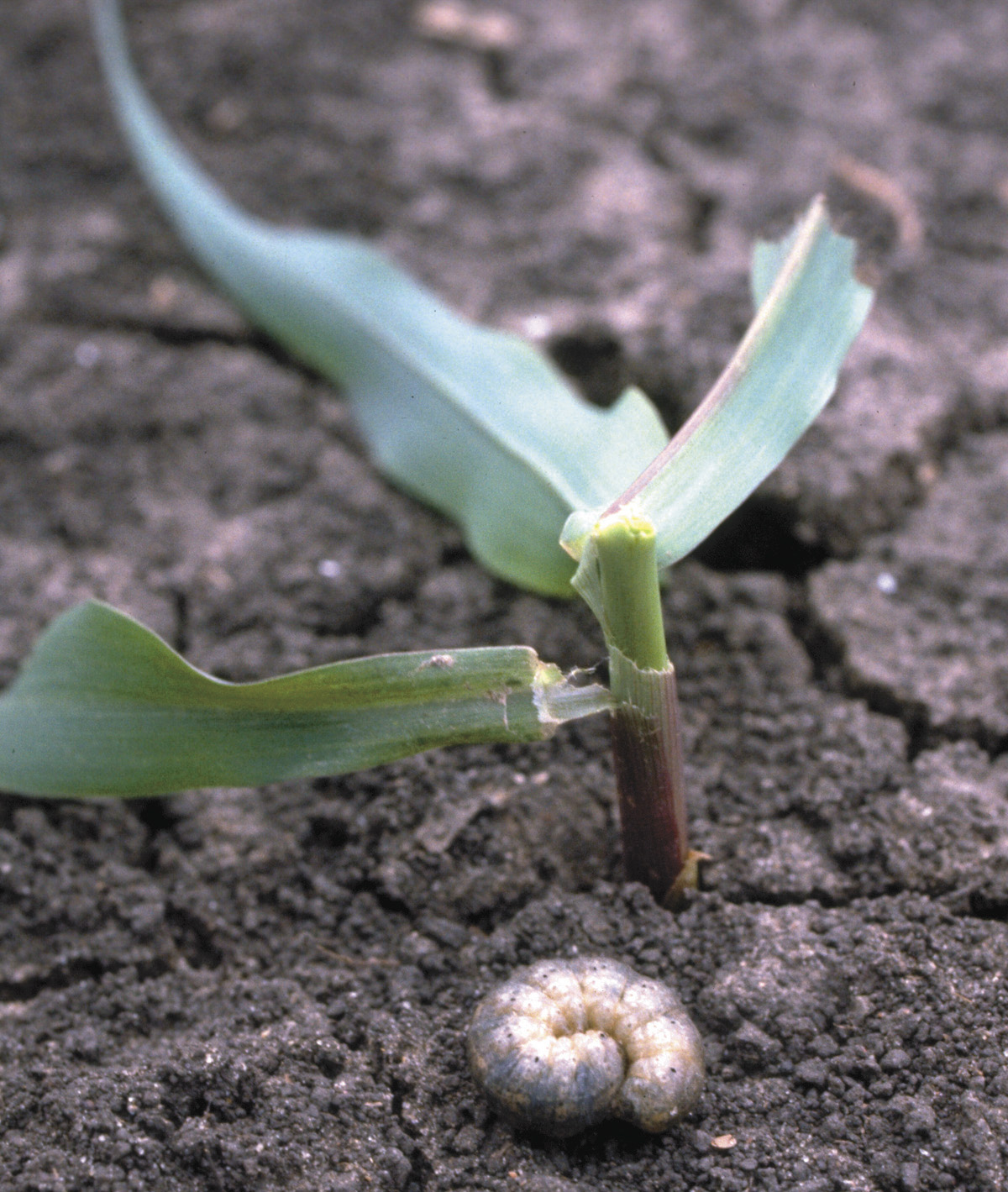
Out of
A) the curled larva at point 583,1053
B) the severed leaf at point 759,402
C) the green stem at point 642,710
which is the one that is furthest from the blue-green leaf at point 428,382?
the curled larva at point 583,1053

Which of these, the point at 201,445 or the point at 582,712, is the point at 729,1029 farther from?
the point at 201,445

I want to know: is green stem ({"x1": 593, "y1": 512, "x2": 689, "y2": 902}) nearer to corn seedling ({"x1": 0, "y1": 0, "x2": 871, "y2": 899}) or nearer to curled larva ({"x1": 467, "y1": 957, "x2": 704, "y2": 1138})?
corn seedling ({"x1": 0, "y1": 0, "x2": 871, "y2": 899})

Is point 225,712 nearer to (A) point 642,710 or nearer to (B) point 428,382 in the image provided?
(A) point 642,710

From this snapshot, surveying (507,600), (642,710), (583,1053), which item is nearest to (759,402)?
(642,710)

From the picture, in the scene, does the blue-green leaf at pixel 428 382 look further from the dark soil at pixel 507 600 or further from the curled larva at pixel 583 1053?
the curled larva at pixel 583 1053

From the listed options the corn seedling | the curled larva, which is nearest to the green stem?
the corn seedling

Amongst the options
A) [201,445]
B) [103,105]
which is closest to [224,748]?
[201,445]

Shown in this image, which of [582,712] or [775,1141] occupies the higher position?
[582,712]
